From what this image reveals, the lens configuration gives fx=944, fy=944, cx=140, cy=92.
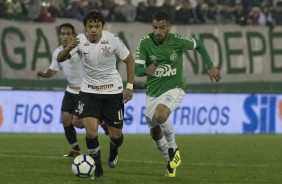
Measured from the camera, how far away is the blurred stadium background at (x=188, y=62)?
25.7 meters

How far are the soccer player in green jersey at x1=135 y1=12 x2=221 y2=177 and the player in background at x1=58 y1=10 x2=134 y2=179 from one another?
490 millimetres

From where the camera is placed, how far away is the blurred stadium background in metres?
25.7

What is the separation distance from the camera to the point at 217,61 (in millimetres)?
28344

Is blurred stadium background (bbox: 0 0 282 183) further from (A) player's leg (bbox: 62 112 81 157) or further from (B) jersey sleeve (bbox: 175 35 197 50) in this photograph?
(B) jersey sleeve (bbox: 175 35 197 50)

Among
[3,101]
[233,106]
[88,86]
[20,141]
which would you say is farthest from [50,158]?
[233,106]

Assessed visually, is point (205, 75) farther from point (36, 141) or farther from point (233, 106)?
point (36, 141)

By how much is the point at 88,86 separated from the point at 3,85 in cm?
1350

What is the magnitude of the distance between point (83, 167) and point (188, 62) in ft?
53.1

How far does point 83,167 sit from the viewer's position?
478 inches

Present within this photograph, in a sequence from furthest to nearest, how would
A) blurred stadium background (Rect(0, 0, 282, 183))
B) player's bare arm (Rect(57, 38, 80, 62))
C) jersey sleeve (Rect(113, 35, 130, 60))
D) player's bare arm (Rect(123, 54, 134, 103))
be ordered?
1. blurred stadium background (Rect(0, 0, 282, 183))
2. jersey sleeve (Rect(113, 35, 130, 60))
3. player's bare arm (Rect(123, 54, 134, 103))
4. player's bare arm (Rect(57, 38, 80, 62))

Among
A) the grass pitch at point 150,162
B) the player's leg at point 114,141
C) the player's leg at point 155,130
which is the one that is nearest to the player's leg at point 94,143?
the grass pitch at point 150,162

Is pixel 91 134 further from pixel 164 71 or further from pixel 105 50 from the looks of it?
pixel 164 71

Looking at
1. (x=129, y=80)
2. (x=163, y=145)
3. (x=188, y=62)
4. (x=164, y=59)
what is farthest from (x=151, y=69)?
(x=188, y=62)

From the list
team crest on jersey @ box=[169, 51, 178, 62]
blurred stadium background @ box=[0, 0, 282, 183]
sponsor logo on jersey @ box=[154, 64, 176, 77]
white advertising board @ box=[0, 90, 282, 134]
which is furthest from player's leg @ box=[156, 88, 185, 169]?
white advertising board @ box=[0, 90, 282, 134]
